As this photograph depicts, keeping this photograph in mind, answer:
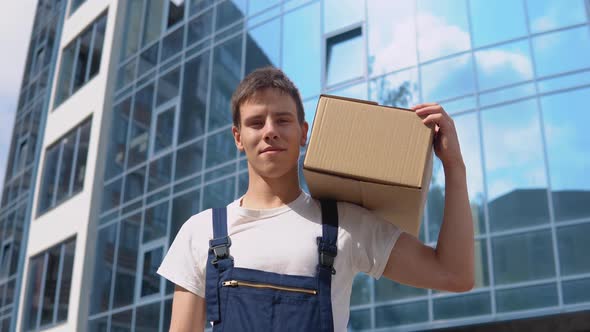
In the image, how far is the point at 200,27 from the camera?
13031 mm

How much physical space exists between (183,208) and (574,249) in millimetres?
6275

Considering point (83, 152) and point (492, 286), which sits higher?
point (83, 152)

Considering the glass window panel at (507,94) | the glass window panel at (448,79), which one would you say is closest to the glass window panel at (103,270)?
the glass window panel at (448,79)

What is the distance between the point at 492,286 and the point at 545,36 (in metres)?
3.19

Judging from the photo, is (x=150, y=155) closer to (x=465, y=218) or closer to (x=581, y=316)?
(x=581, y=316)

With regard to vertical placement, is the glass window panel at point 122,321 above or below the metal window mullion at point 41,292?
below

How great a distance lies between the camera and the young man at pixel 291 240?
6.21ft

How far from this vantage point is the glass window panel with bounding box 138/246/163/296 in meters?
11.9

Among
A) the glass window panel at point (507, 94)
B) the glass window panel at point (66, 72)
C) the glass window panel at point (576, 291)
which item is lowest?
the glass window panel at point (576, 291)

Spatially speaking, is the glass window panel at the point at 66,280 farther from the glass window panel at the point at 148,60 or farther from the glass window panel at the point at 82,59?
the glass window panel at the point at 82,59

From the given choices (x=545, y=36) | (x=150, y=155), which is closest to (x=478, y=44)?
(x=545, y=36)

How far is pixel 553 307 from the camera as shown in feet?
26.3

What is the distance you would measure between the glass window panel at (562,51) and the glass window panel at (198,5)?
615cm

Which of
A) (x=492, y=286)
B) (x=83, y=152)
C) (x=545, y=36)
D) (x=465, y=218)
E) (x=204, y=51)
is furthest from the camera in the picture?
(x=83, y=152)
